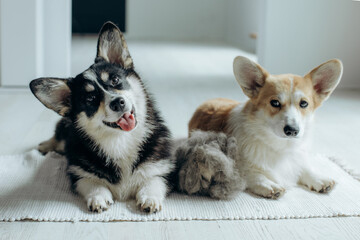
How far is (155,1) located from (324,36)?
4755 millimetres

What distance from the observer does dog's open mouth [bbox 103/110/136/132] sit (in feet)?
5.57

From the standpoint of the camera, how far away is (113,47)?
185cm

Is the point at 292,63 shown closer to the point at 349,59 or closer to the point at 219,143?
the point at 349,59

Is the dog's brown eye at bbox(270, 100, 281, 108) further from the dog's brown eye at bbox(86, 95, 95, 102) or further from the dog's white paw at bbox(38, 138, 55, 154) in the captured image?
the dog's white paw at bbox(38, 138, 55, 154)

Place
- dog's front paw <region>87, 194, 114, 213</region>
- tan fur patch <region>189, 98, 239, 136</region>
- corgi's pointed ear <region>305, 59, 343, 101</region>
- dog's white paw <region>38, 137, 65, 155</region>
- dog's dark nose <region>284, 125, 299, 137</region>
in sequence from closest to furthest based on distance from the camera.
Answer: dog's front paw <region>87, 194, 114, 213</region> < dog's dark nose <region>284, 125, 299, 137</region> < corgi's pointed ear <region>305, 59, 343, 101</region> < tan fur patch <region>189, 98, 239, 136</region> < dog's white paw <region>38, 137, 65, 155</region>

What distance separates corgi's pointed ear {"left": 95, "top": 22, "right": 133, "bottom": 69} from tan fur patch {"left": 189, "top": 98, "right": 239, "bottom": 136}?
0.50 metres

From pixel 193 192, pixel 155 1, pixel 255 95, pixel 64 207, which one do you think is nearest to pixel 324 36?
pixel 255 95

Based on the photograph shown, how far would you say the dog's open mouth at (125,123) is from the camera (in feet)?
5.57

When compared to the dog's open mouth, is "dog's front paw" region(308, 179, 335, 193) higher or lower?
lower

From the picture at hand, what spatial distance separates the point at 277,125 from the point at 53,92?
84 centimetres

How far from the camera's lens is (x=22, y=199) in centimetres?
179

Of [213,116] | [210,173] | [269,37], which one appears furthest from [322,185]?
[269,37]

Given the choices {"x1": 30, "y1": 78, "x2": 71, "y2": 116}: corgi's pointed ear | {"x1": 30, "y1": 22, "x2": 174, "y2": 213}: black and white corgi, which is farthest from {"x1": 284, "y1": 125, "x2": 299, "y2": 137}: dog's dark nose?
{"x1": 30, "y1": 78, "x2": 71, "y2": 116}: corgi's pointed ear

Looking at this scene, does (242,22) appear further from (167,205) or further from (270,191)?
(167,205)
